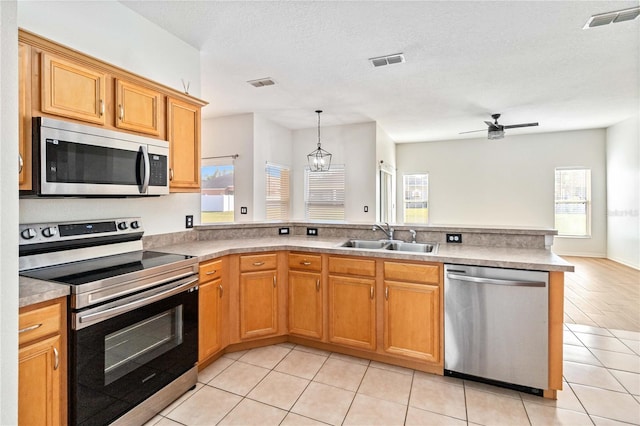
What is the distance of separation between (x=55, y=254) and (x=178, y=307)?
30.3 inches

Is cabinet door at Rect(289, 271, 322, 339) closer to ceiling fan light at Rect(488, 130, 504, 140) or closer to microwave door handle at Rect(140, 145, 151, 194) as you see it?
microwave door handle at Rect(140, 145, 151, 194)

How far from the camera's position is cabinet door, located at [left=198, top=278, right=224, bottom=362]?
239 cm

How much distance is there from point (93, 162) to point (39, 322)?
0.94m

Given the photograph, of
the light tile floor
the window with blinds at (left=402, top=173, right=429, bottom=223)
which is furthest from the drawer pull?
the window with blinds at (left=402, top=173, right=429, bottom=223)

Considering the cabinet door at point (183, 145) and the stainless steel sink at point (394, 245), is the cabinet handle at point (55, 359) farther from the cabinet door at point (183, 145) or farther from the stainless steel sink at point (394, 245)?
the stainless steel sink at point (394, 245)

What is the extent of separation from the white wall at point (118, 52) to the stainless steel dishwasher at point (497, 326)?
7.75 ft

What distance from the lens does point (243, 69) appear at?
3.49 m

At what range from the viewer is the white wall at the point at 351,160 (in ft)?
19.5

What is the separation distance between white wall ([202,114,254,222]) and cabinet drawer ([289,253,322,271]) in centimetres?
249

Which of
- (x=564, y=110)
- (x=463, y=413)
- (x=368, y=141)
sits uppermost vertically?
(x=564, y=110)

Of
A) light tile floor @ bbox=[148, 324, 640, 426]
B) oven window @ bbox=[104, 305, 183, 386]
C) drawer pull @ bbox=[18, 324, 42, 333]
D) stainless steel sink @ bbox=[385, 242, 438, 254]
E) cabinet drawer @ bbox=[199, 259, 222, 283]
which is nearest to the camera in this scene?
drawer pull @ bbox=[18, 324, 42, 333]

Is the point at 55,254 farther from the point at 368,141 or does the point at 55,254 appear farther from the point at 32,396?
the point at 368,141

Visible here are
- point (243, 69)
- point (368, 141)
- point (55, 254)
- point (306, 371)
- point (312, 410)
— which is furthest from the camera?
point (368, 141)

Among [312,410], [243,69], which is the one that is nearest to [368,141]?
[243,69]
